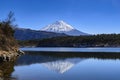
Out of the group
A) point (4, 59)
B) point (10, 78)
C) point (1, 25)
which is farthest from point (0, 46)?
point (10, 78)

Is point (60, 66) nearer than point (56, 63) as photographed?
Yes

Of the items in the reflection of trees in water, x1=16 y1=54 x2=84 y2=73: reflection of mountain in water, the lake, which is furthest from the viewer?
x1=16 y1=54 x2=84 y2=73: reflection of mountain in water

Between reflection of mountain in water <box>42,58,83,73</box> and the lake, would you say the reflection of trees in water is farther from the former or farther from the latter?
reflection of mountain in water <box>42,58,83,73</box>

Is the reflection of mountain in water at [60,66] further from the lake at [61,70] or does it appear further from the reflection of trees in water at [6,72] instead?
the reflection of trees in water at [6,72]

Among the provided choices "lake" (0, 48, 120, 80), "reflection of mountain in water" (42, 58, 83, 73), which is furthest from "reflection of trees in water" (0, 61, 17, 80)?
"reflection of mountain in water" (42, 58, 83, 73)

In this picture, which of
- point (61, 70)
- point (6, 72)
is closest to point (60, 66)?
point (61, 70)

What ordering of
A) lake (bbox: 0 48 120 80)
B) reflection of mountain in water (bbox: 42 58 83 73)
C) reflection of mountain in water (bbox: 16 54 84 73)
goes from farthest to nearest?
1. reflection of mountain in water (bbox: 16 54 84 73)
2. reflection of mountain in water (bbox: 42 58 83 73)
3. lake (bbox: 0 48 120 80)

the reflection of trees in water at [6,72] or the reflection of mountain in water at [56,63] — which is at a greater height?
the reflection of trees in water at [6,72]

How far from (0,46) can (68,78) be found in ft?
160

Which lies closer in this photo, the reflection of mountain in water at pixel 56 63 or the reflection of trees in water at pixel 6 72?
the reflection of trees in water at pixel 6 72

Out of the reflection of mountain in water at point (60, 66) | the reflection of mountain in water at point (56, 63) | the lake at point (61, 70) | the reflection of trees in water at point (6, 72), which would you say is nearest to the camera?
the reflection of trees in water at point (6, 72)

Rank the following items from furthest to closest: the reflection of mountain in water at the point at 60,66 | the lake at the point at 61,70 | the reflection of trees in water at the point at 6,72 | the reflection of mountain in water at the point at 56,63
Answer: the reflection of mountain in water at the point at 56,63, the reflection of mountain in water at the point at 60,66, the lake at the point at 61,70, the reflection of trees in water at the point at 6,72

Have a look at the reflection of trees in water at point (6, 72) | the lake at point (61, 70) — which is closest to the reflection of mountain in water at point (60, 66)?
the lake at point (61, 70)

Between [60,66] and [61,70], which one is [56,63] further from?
[61,70]
